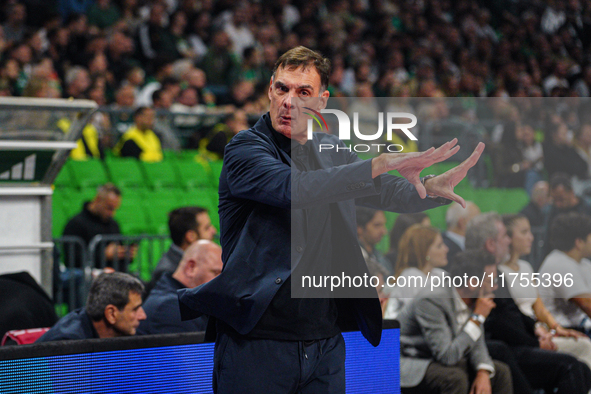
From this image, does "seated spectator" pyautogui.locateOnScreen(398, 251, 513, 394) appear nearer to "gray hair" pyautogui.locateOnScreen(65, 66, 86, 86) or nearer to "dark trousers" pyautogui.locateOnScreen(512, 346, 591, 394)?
"dark trousers" pyautogui.locateOnScreen(512, 346, 591, 394)

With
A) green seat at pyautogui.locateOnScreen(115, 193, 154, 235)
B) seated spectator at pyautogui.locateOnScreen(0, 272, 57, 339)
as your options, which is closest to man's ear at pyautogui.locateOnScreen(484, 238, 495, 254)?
seated spectator at pyautogui.locateOnScreen(0, 272, 57, 339)

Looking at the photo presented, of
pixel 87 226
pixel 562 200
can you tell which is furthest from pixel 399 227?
pixel 87 226

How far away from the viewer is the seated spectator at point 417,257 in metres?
3.36

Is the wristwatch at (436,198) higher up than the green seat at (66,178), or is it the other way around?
the green seat at (66,178)

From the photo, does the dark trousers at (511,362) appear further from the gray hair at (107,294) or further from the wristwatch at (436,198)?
the wristwatch at (436,198)

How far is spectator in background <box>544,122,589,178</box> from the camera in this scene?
160 inches

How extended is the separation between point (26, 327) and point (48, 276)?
1.53ft

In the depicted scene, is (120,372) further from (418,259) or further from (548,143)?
(548,143)

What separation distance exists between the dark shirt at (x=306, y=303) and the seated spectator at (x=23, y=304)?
7.47 ft

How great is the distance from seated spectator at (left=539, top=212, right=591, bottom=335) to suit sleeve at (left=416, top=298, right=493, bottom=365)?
488mm

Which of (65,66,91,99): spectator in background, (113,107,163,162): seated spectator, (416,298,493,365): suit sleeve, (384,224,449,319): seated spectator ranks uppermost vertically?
(65,66,91,99): spectator in background

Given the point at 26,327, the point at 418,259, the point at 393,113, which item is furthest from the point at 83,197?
the point at 393,113

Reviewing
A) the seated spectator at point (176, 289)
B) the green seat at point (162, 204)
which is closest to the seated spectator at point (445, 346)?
the seated spectator at point (176, 289)

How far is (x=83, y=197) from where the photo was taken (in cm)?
657
